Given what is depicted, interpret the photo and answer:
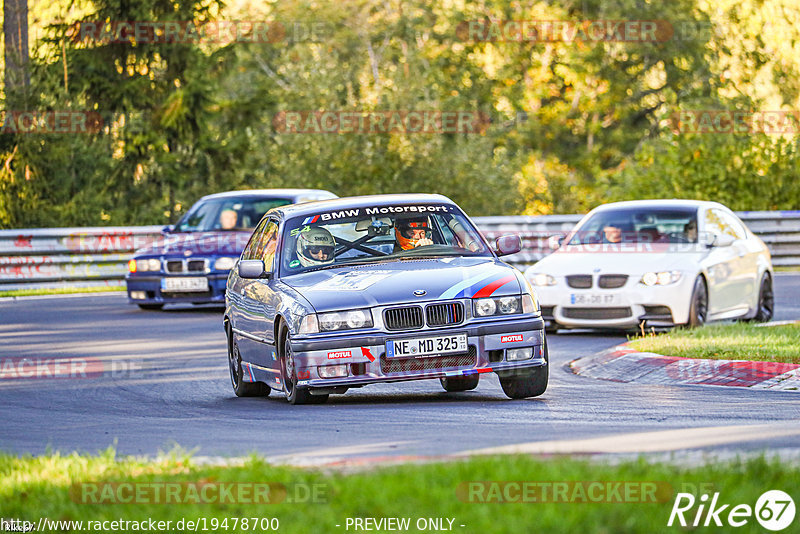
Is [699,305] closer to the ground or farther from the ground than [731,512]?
closer to the ground

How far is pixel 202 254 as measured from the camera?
68.8ft

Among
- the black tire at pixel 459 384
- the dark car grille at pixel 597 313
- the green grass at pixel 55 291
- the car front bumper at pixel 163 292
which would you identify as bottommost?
the green grass at pixel 55 291

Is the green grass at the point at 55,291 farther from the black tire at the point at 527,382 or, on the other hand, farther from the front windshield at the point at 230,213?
the black tire at the point at 527,382

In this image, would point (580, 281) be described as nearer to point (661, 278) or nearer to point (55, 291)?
point (661, 278)

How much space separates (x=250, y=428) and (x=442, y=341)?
5.37 ft

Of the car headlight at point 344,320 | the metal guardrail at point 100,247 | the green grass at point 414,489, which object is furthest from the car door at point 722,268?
the metal guardrail at point 100,247

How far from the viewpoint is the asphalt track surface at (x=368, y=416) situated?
776 centimetres

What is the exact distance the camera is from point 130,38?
37.2m

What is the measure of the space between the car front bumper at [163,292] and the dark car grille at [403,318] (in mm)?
10894

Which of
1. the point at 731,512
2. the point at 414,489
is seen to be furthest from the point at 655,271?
the point at 731,512

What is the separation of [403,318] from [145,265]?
11896 millimetres

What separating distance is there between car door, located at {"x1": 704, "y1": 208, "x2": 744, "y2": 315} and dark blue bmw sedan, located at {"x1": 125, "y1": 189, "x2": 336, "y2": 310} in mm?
6455

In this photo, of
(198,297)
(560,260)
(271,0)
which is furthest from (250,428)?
(271,0)

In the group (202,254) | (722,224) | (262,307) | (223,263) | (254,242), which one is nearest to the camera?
(262,307)
